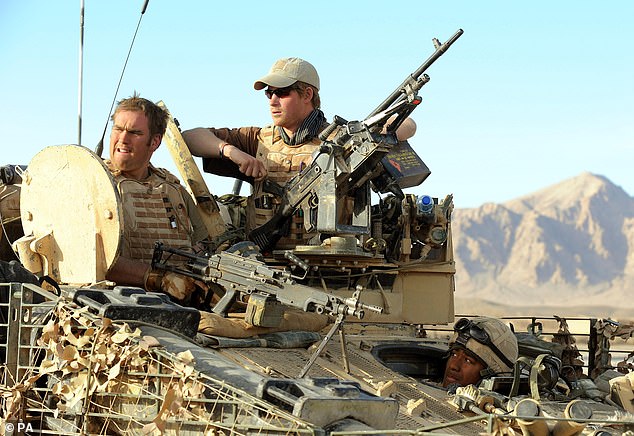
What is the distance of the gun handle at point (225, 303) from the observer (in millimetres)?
9852

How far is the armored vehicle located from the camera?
300 inches

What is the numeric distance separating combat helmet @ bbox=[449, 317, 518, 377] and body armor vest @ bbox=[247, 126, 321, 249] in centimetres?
191

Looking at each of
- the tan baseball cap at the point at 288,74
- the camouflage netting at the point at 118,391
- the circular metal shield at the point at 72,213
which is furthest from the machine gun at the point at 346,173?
the camouflage netting at the point at 118,391

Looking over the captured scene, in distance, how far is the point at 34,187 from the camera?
10492 millimetres

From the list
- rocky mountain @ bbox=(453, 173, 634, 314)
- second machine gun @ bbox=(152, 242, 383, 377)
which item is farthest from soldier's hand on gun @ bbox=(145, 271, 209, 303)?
rocky mountain @ bbox=(453, 173, 634, 314)

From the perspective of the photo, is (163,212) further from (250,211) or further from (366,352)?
A: (366,352)

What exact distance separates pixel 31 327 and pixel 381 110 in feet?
13.3

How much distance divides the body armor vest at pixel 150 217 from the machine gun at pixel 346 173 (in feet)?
2.67

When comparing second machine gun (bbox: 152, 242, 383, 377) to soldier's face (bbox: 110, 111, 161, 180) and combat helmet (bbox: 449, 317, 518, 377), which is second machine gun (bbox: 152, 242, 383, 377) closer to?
soldier's face (bbox: 110, 111, 161, 180)

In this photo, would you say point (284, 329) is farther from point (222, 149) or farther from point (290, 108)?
point (290, 108)

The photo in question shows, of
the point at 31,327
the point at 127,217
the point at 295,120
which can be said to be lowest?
the point at 31,327

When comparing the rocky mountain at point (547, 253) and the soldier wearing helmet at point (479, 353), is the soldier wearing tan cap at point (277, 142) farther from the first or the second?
the rocky mountain at point (547, 253)

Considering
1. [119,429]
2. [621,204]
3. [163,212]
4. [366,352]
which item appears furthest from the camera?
[621,204]

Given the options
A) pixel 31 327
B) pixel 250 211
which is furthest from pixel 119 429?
pixel 250 211
